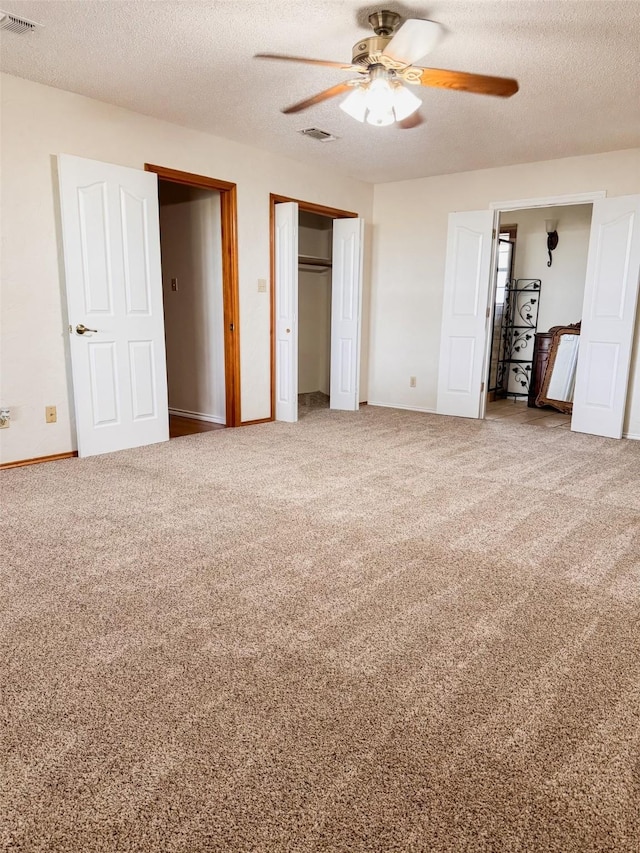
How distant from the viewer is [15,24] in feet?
9.53

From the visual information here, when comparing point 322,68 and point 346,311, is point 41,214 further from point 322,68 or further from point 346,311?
point 346,311

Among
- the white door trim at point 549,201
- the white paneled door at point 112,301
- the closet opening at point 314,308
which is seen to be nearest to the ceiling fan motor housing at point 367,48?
the white paneled door at point 112,301

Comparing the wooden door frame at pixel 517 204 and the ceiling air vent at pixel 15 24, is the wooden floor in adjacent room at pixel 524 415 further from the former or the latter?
the ceiling air vent at pixel 15 24

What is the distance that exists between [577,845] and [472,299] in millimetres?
5249

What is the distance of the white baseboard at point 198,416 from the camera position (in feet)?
18.7

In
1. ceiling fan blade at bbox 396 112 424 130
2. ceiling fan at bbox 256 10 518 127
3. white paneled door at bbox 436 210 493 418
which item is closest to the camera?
ceiling fan at bbox 256 10 518 127

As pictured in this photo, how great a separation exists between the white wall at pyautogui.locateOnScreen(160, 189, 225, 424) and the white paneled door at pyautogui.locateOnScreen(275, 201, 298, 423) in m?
0.54

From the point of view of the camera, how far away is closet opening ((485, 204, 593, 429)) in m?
6.84

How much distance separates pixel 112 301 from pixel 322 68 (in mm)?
2103

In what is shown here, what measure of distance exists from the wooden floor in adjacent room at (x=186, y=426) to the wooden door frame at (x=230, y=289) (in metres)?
0.21

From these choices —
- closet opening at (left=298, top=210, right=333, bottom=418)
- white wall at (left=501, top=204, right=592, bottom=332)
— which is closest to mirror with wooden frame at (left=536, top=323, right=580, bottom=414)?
white wall at (left=501, top=204, right=592, bottom=332)

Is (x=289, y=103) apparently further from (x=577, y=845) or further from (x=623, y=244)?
(x=577, y=845)

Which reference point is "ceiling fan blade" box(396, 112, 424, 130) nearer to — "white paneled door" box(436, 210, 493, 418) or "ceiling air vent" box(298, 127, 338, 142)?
"ceiling air vent" box(298, 127, 338, 142)

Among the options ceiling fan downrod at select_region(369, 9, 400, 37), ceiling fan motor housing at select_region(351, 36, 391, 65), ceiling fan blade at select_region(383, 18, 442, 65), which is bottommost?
ceiling fan blade at select_region(383, 18, 442, 65)
